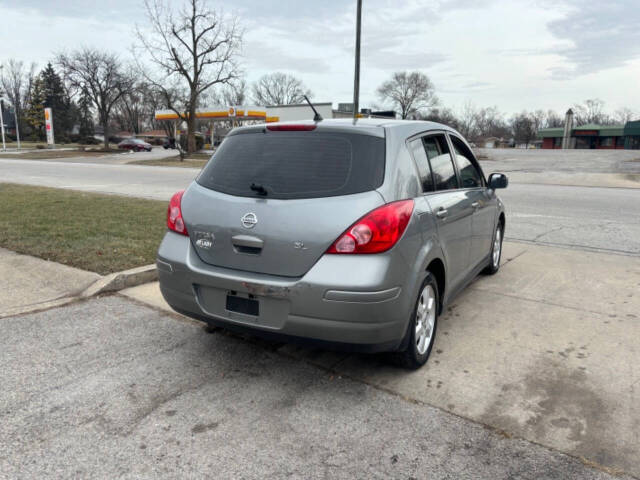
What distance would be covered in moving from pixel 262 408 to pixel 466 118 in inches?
4468

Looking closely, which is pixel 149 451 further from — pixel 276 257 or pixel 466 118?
pixel 466 118

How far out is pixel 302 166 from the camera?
3182 millimetres

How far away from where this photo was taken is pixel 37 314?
439 centimetres

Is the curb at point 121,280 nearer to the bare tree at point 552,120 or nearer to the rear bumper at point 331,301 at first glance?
the rear bumper at point 331,301

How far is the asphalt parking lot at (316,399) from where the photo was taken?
2.45m

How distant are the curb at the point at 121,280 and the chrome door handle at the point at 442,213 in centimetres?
323

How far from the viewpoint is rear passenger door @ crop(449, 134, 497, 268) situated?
443cm

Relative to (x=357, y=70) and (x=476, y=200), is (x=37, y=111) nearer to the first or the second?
(x=357, y=70)

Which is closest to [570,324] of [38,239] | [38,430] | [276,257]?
[276,257]

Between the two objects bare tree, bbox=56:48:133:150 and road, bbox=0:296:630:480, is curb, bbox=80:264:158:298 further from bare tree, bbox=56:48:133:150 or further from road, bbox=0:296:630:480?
bare tree, bbox=56:48:133:150

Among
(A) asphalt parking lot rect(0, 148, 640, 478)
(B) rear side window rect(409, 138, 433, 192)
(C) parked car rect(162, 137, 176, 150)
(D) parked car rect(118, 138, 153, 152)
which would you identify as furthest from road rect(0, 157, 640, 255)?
(C) parked car rect(162, 137, 176, 150)

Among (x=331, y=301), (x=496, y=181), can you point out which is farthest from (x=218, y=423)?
(x=496, y=181)

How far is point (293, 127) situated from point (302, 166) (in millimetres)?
377

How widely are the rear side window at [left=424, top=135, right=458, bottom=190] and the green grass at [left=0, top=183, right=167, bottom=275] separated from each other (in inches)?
137
